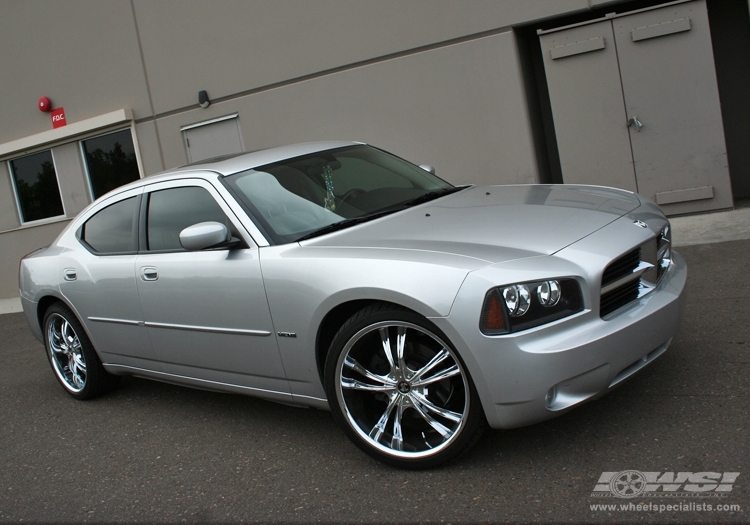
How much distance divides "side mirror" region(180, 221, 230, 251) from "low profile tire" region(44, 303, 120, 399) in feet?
6.23

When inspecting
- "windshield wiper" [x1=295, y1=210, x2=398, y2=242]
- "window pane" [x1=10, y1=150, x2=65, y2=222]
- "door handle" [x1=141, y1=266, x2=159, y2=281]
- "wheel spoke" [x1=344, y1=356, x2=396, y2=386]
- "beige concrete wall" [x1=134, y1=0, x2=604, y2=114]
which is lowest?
"wheel spoke" [x1=344, y1=356, x2=396, y2=386]

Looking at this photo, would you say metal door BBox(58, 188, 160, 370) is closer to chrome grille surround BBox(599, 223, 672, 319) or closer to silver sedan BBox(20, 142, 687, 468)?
silver sedan BBox(20, 142, 687, 468)

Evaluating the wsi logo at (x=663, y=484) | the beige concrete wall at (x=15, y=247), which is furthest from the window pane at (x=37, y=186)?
the wsi logo at (x=663, y=484)

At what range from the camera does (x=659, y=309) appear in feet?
10.8

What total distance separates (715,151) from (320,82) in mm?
4949

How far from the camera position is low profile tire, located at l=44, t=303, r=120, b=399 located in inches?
206

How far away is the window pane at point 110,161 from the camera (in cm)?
1180

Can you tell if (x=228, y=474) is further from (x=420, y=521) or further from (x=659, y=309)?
(x=659, y=309)

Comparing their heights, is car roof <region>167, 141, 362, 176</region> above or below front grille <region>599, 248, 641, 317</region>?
above

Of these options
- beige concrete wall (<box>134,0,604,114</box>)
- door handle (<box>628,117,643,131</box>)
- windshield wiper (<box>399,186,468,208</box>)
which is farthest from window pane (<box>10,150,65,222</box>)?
windshield wiper (<box>399,186,468,208</box>)

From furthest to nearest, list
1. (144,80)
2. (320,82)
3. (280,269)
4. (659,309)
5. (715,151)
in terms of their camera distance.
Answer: (144,80) → (320,82) → (715,151) → (280,269) → (659,309)

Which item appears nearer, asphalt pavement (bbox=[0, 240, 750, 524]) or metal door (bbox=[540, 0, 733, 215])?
asphalt pavement (bbox=[0, 240, 750, 524])

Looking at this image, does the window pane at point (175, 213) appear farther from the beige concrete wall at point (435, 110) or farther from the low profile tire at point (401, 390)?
the beige concrete wall at point (435, 110)

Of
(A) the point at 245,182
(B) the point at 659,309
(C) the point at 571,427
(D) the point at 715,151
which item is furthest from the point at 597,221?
(D) the point at 715,151
